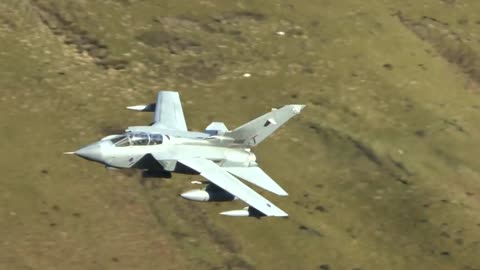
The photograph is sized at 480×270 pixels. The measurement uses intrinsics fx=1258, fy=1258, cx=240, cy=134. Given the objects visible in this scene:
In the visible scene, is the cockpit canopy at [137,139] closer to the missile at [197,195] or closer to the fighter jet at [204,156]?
the fighter jet at [204,156]

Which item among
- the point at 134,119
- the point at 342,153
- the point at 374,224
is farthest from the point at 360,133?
the point at 134,119

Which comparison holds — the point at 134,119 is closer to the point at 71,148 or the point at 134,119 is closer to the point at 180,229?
the point at 71,148

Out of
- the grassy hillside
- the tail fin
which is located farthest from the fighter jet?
the grassy hillside

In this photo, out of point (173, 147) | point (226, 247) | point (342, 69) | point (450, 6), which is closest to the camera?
point (173, 147)

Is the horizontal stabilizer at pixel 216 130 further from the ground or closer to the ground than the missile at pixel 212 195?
further from the ground

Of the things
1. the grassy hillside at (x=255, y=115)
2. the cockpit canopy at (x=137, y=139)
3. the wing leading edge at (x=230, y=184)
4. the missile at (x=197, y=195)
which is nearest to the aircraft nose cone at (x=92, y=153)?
the cockpit canopy at (x=137, y=139)

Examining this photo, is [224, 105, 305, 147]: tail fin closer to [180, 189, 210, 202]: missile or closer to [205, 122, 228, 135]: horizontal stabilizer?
[205, 122, 228, 135]: horizontal stabilizer
